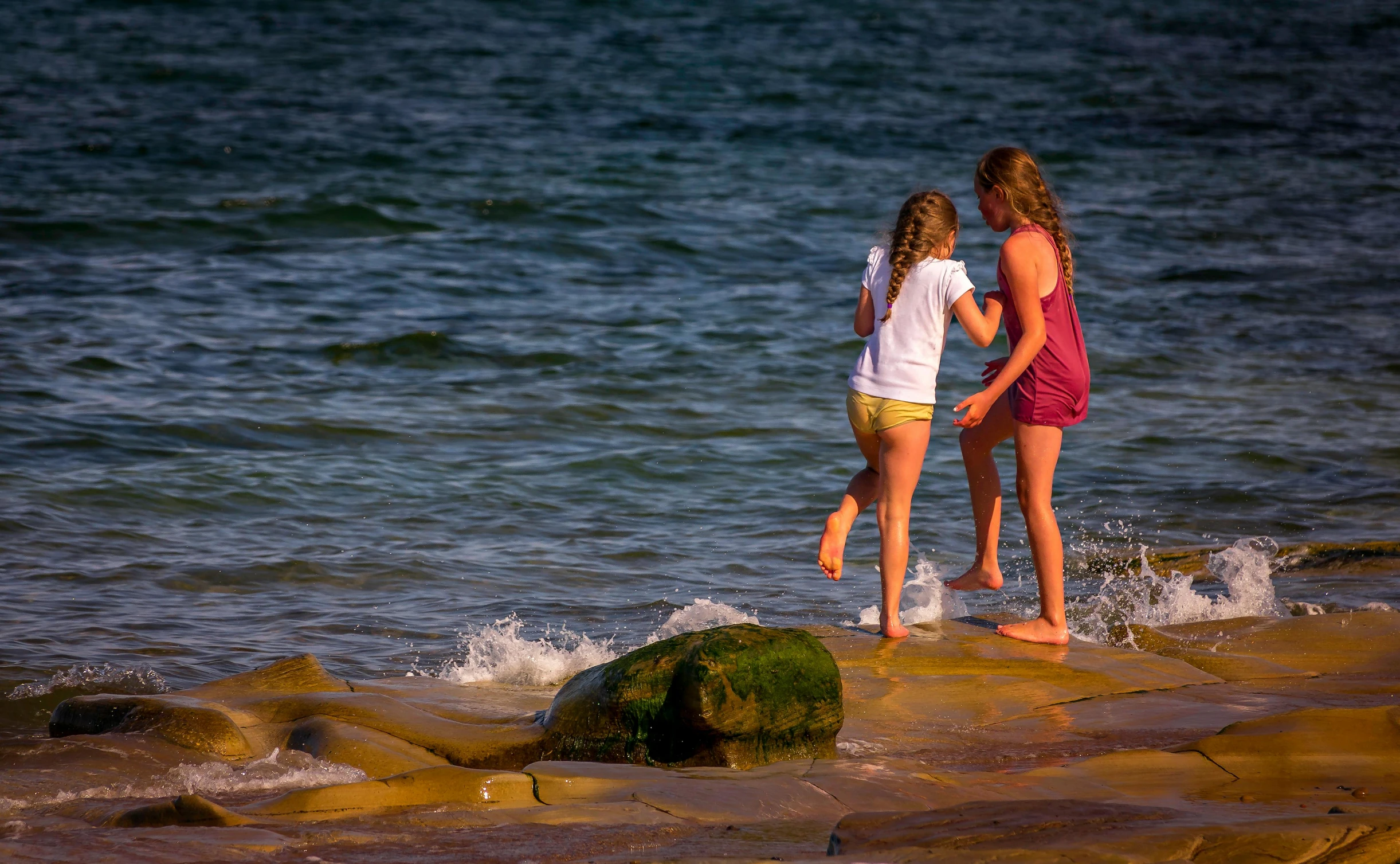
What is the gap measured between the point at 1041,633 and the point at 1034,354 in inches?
48.8

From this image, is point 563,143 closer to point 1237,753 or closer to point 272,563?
point 272,563

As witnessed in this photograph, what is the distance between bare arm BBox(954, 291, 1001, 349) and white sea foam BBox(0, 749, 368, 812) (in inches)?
109

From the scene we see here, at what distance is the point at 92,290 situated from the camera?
1325 centimetres

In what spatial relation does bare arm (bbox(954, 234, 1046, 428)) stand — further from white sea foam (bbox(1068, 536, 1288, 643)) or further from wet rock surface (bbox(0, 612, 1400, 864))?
white sea foam (bbox(1068, 536, 1288, 643))

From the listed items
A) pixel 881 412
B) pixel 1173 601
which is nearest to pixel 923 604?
pixel 1173 601

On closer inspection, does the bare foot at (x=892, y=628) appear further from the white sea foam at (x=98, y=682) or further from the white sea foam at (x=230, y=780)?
the white sea foam at (x=98, y=682)

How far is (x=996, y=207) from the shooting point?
5.43 meters

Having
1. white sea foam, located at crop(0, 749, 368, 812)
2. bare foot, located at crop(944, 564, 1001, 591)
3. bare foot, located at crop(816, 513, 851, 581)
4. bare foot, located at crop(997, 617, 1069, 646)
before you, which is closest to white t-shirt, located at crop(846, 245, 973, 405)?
bare foot, located at crop(816, 513, 851, 581)

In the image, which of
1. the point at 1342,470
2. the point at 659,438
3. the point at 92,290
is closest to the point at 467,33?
the point at 92,290

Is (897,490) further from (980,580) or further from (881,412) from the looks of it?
(980,580)

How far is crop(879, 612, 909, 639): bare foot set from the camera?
18.8 feet

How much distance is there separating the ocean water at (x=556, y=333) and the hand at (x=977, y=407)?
1360mm

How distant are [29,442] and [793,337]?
6805mm

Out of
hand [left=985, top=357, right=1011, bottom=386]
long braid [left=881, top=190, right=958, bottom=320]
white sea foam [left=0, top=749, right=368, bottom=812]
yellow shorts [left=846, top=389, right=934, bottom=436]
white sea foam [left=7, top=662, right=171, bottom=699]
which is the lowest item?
white sea foam [left=7, top=662, right=171, bottom=699]
